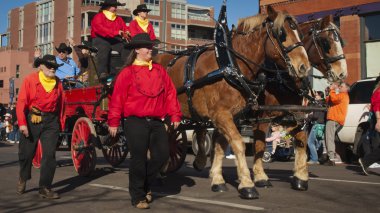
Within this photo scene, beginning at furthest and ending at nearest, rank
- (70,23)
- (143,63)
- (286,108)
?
1. (70,23)
2. (286,108)
3. (143,63)

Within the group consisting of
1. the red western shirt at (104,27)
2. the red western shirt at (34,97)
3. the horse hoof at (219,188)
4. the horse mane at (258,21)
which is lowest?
the horse hoof at (219,188)

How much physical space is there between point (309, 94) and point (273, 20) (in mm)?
1997

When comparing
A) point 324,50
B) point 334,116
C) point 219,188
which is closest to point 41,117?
point 219,188

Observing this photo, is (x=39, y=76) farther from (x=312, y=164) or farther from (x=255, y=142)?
(x=312, y=164)

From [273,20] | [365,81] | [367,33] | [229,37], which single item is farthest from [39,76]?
[367,33]

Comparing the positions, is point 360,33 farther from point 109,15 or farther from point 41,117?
point 41,117

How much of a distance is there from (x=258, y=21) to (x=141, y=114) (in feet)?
8.11

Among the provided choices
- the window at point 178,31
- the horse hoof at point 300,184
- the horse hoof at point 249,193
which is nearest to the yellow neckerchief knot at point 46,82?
the horse hoof at point 249,193

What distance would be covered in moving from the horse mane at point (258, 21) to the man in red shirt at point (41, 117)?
9.46 ft

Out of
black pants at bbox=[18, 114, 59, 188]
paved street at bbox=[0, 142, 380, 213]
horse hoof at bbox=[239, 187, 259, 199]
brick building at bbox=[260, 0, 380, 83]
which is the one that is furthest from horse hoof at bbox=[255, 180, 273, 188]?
brick building at bbox=[260, 0, 380, 83]

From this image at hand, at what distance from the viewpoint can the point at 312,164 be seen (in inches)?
521

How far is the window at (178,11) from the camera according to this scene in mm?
83938

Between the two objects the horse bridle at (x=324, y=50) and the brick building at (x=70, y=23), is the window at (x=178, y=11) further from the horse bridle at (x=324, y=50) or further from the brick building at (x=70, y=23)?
the horse bridle at (x=324, y=50)

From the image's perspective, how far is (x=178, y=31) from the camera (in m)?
83.9
